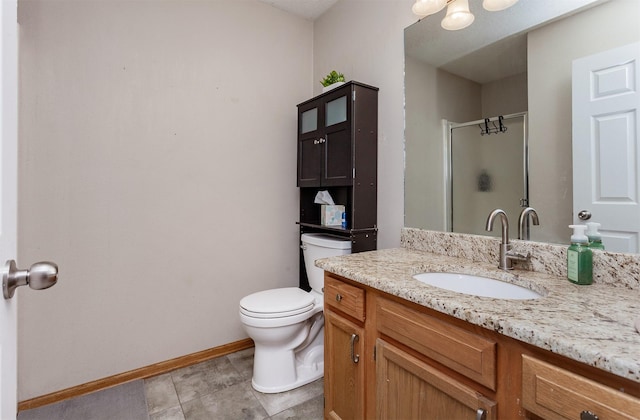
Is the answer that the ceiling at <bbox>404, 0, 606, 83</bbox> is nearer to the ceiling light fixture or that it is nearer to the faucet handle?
the ceiling light fixture

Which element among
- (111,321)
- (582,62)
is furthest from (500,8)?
(111,321)

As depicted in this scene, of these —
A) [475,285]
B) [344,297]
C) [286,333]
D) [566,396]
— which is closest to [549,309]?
[566,396]

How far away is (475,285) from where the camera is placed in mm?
1175

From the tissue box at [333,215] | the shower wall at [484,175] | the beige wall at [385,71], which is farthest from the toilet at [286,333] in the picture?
the shower wall at [484,175]

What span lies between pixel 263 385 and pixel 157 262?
930 millimetres

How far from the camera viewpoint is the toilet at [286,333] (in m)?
1.59

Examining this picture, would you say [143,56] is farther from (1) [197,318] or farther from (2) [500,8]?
(2) [500,8]

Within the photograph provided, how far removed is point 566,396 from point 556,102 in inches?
38.4

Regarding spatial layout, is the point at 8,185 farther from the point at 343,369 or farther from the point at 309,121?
the point at 309,121

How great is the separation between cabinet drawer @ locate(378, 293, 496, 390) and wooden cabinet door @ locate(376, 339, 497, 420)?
1.7 inches

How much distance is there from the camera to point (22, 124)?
1.51m

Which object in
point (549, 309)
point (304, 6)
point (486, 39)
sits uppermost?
point (304, 6)

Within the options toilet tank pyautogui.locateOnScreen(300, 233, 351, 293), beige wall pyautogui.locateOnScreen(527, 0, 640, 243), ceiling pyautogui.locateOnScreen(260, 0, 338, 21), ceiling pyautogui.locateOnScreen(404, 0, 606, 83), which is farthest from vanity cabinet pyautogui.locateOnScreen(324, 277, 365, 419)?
ceiling pyautogui.locateOnScreen(260, 0, 338, 21)

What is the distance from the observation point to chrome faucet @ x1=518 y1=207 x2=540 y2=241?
1172 millimetres
